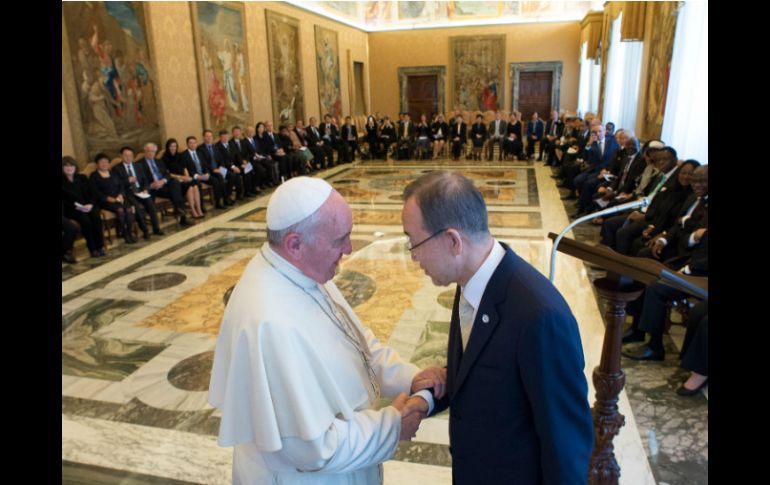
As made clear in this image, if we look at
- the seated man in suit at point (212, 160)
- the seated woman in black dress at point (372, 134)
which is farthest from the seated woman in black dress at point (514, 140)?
the seated man in suit at point (212, 160)

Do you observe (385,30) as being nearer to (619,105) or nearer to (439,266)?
(619,105)

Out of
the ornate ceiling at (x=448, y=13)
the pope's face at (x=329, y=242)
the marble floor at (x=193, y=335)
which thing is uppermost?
the ornate ceiling at (x=448, y=13)

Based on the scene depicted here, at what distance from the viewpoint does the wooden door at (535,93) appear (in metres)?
21.9

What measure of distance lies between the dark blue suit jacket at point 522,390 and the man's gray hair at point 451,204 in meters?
0.14

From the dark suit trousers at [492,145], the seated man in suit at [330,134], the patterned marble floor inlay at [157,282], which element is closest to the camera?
the patterned marble floor inlay at [157,282]

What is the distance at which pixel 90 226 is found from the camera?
736 centimetres

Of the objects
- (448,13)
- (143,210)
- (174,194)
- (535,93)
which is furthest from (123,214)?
(535,93)

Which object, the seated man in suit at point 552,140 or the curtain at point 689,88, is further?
the seated man in suit at point 552,140

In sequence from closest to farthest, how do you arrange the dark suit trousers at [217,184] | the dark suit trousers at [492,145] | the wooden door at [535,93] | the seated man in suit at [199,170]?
the seated man in suit at [199,170] → the dark suit trousers at [217,184] → the dark suit trousers at [492,145] → the wooden door at [535,93]

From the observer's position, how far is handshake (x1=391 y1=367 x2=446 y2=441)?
5.86 ft

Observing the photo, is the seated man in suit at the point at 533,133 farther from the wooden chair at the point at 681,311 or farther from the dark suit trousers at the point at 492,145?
the wooden chair at the point at 681,311

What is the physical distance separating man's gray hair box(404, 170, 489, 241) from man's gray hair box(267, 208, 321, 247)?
1.34 ft

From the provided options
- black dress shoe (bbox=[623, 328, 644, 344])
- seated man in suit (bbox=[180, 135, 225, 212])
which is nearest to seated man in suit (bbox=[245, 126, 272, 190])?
seated man in suit (bbox=[180, 135, 225, 212])
